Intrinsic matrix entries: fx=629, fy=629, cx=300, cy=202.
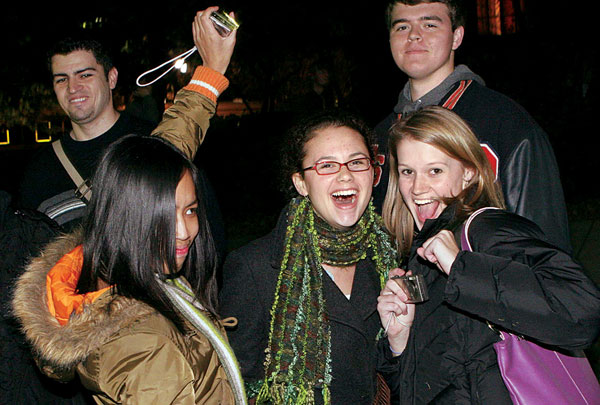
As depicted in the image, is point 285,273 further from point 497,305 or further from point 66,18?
point 66,18

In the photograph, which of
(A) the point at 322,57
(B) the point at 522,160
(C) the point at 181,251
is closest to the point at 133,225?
(C) the point at 181,251

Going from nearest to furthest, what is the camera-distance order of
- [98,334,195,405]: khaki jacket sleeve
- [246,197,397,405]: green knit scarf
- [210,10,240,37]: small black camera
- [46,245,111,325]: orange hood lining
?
[98,334,195,405]: khaki jacket sleeve < [46,245,111,325]: orange hood lining < [246,197,397,405]: green knit scarf < [210,10,240,37]: small black camera

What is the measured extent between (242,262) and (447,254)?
1136mm

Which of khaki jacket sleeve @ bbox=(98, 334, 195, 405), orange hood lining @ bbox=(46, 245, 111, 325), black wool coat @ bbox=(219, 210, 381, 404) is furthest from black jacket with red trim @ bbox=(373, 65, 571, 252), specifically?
orange hood lining @ bbox=(46, 245, 111, 325)

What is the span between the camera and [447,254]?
237 cm

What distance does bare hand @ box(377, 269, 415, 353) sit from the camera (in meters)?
2.75

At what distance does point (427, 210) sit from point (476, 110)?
0.77 metres

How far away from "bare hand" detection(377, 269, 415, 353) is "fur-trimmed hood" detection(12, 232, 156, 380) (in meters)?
1.04

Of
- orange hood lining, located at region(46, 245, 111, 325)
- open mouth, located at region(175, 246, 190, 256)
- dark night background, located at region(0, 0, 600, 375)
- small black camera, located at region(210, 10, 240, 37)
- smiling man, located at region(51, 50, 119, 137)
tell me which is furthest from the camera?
dark night background, located at region(0, 0, 600, 375)

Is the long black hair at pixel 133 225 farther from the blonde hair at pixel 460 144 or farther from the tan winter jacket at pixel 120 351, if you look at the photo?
the blonde hair at pixel 460 144

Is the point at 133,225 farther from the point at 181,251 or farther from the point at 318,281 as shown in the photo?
the point at 318,281

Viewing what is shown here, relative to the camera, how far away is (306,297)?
3123mm

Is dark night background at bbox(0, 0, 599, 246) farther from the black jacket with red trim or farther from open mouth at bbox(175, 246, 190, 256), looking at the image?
open mouth at bbox(175, 246, 190, 256)

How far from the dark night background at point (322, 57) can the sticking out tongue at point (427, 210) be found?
6.27 m
